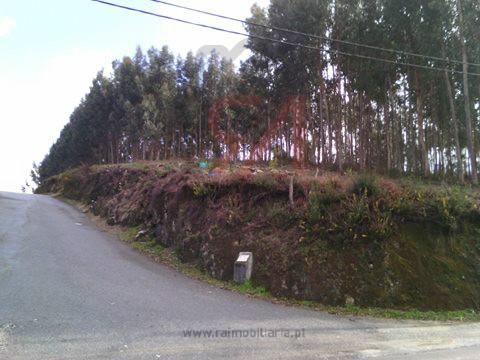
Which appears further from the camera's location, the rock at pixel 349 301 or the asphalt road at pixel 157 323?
the rock at pixel 349 301

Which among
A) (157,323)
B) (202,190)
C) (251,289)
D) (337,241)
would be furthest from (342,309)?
(202,190)

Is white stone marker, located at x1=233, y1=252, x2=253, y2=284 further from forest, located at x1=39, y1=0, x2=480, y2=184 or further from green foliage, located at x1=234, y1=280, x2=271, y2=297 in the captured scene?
forest, located at x1=39, y1=0, x2=480, y2=184

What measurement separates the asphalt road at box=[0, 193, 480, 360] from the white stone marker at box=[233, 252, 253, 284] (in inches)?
26.6

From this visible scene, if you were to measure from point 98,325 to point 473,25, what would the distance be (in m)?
21.2

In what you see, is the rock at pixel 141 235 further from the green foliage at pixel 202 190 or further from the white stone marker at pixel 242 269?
the white stone marker at pixel 242 269

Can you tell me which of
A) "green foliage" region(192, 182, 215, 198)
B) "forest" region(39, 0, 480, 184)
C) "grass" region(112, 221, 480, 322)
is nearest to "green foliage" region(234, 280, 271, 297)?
"grass" region(112, 221, 480, 322)

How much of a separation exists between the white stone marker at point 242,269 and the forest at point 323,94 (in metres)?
8.00

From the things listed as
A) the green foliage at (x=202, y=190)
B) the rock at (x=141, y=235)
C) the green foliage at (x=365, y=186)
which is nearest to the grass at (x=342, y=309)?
the green foliage at (x=202, y=190)

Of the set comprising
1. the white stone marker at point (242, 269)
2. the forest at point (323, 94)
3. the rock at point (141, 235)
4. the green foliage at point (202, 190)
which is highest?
the forest at point (323, 94)

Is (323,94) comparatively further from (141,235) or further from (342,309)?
(342,309)

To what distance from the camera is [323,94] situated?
25.2m

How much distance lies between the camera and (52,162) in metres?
57.2

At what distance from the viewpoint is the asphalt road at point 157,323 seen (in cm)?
634

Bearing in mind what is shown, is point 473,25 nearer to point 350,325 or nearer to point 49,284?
point 350,325
